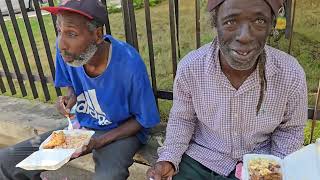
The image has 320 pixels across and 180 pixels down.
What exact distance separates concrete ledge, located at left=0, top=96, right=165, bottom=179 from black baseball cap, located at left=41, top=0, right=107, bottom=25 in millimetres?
982

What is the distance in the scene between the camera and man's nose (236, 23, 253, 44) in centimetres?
172

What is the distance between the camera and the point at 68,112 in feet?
8.54

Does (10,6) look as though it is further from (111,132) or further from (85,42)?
(111,132)

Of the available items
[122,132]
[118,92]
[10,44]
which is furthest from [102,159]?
[10,44]

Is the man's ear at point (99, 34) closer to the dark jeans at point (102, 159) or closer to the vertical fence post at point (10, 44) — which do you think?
the dark jeans at point (102, 159)

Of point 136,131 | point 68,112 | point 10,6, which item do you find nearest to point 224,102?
point 136,131

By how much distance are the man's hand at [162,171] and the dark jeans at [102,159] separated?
29cm

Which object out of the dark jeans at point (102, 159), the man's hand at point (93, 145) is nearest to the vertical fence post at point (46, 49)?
the dark jeans at point (102, 159)

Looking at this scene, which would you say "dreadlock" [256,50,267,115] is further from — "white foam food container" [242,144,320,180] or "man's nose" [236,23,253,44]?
"white foam food container" [242,144,320,180]

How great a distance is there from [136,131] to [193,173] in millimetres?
501

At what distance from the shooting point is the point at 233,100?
1978 millimetres

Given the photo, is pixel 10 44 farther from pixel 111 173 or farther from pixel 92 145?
pixel 111 173

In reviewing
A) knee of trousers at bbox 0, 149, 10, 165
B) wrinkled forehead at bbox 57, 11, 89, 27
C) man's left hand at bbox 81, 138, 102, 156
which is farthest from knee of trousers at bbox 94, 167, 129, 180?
wrinkled forehead at bbox 57, 11, 89, 27

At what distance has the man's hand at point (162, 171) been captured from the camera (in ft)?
6.68
